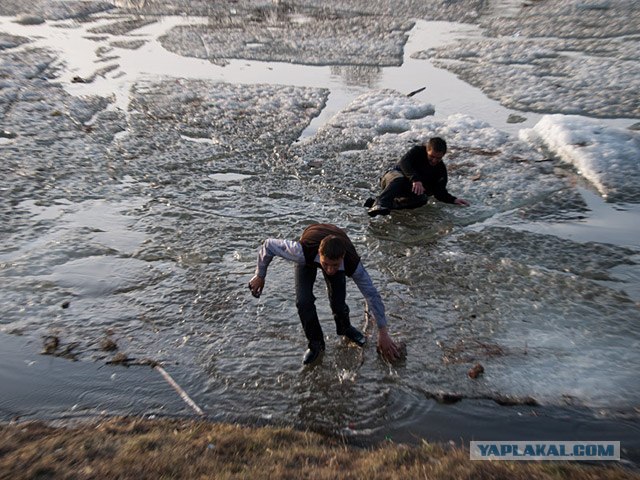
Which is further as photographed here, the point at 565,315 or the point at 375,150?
the point at 375,150

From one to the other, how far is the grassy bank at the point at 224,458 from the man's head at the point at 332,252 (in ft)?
3.72

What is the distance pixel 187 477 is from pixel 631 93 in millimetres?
10090

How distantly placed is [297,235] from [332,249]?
264cm

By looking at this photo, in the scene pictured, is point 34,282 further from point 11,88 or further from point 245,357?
point 11,88

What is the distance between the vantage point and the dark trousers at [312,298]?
4418 mm

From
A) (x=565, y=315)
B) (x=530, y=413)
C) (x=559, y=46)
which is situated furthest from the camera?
(x=559, y=46)

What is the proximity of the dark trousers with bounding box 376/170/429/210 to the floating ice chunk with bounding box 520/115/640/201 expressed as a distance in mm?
2355

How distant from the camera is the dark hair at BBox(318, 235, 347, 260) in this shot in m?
3.91

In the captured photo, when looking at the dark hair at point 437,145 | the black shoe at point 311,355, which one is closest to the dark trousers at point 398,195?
the dark hair at point 437,145

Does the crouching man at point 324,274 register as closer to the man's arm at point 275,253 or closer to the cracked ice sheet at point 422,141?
the man's arm at point 275,253

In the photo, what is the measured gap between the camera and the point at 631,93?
1031 cm

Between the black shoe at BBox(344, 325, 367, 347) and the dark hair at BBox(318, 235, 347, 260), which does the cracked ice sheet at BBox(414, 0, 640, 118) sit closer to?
the black shoe at BBox(344, 325, 367, 347)

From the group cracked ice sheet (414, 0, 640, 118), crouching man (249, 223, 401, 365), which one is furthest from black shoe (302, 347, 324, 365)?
cracked ice sheet (414, 0, 640, 118)

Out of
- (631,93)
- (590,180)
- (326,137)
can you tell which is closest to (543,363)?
(590,180)
